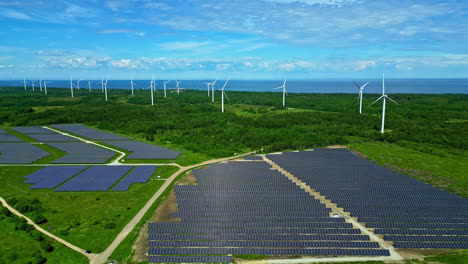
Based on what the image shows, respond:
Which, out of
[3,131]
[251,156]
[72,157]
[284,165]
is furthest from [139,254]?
[3,131]

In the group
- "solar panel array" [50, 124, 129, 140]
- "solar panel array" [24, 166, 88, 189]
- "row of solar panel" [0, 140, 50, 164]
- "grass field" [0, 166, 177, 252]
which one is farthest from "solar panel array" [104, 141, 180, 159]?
"grass field" [0, 166, 177, 252]

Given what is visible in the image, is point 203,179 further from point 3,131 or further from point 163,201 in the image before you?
point 3,131

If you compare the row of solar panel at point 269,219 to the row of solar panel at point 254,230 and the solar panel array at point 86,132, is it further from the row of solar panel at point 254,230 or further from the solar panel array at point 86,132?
the solar panel array at point 86,132

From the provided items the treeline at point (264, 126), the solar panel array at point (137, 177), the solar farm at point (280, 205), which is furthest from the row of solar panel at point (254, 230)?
the treeline at point (264, 126)

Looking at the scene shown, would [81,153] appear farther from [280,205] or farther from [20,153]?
[280,205]

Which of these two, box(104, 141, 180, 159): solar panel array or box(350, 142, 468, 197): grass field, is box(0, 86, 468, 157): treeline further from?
box(350, 142, 468, 197): grass field

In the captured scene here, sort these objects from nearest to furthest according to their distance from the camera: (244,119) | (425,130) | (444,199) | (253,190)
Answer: (444,199) → (253,190) → (425,130) → (244,119)
